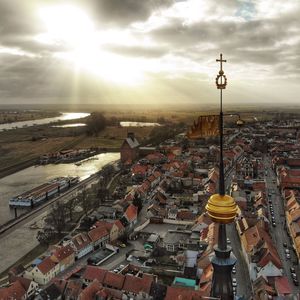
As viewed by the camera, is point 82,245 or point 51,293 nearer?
A: point 51,293

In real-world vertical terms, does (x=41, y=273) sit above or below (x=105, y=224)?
below

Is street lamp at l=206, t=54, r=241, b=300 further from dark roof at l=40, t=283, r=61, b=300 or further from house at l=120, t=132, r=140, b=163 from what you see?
house at l=120, t=132, r=140, b=163

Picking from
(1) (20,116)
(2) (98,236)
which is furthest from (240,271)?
(1) (20,116)

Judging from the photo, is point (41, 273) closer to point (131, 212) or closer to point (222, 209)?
point (131, 212)

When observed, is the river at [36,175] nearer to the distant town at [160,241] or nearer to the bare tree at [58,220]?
the bare tree at [58,220]

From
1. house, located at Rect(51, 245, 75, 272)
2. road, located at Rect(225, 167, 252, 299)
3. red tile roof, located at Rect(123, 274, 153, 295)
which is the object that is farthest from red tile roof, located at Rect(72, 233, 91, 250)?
road, located at Rect(225, 167, 252, 299)

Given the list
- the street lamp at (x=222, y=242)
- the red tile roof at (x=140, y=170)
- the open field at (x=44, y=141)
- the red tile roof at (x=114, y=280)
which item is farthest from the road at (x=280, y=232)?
the open field at (x=44, y=141)
